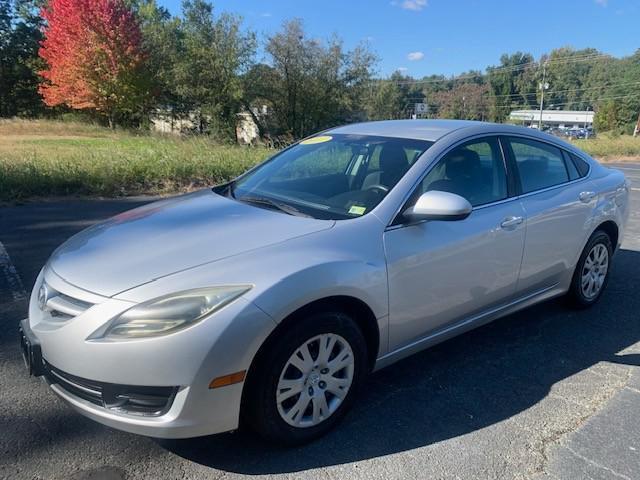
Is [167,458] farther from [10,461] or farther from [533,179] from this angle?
[533,179]

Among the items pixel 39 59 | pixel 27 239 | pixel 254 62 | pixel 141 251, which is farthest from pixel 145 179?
pixel 39 59

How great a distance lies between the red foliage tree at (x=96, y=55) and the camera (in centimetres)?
3397

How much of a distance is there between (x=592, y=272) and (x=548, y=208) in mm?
1076

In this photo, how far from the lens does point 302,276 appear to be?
7.52 ft

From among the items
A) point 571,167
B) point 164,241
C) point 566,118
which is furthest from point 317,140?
point 566,118

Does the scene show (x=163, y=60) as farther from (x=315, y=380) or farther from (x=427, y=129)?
(x=315, y=380)

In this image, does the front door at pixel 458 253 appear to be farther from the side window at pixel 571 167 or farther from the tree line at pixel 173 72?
the tree line at pixel 173 72

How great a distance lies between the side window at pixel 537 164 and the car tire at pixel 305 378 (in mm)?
1879

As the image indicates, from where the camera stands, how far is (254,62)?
116 ft

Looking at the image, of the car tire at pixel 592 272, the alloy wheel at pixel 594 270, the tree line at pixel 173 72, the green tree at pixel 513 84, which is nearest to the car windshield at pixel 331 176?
the car tire at pixel 592 272

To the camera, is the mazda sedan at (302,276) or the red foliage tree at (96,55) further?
the red foliage tree at (96,55)

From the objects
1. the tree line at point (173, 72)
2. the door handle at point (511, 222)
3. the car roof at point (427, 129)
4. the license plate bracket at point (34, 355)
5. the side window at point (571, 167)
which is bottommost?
the license plate bracket at point (34, 355)

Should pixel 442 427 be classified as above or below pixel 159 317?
below

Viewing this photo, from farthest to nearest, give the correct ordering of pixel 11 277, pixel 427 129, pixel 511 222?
pixel 11 277, pixel 427 129, pixel 511 222
